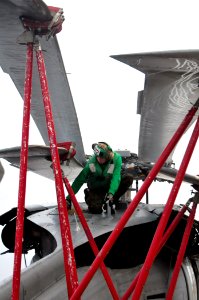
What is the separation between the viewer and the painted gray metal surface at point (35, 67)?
13.0ft

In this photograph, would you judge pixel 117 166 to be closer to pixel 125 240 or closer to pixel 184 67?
pixel 125 240

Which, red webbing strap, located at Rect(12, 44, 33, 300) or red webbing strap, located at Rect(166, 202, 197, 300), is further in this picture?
red webbing strap, located at Rect(166, 202, 197, 300)

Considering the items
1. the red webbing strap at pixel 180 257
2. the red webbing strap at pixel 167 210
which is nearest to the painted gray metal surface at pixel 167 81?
the red webbing strap at pixel 167 210

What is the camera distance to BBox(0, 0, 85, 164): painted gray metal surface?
3.96m

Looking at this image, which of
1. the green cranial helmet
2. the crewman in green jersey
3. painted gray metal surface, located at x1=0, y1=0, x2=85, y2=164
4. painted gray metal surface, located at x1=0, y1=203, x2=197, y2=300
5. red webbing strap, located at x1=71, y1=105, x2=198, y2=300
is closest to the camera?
red webbing strap, located at x1=71, y1=105, x2=198, y2=300

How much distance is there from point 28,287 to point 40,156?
62.7 inches

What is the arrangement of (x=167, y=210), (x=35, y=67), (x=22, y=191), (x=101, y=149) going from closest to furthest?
(x=167, y=210) < (x=22, y=191) < (x=35, y=67) < (x=101, y=149)

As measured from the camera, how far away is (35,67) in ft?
19.3

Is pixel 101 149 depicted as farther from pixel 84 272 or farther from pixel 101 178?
pixel 84 272

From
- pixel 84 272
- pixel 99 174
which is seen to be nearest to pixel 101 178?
pixel 99 174

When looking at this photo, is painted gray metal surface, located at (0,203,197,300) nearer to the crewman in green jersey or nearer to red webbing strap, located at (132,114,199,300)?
the crewman in green jersey

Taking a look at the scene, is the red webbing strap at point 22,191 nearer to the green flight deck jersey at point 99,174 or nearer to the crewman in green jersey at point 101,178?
the crewman in green jersey at point 101,178

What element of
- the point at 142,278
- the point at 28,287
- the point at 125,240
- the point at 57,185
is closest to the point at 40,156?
the point at 57,185

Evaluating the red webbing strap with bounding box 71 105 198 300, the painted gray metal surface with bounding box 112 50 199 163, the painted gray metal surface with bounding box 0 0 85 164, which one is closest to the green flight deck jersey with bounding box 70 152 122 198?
the painted gray metal surface with bounding box 112 50 199 163
